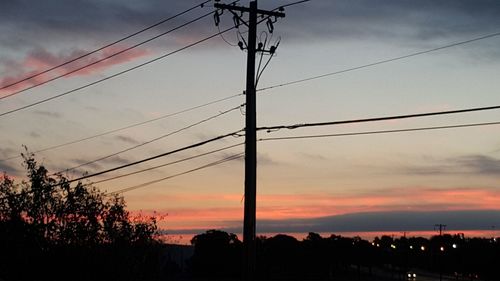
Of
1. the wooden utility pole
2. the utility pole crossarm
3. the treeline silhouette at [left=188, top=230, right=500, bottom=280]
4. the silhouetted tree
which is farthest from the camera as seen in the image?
the treeline silhouette at [left=188, top=230, right=500, bottom=280]

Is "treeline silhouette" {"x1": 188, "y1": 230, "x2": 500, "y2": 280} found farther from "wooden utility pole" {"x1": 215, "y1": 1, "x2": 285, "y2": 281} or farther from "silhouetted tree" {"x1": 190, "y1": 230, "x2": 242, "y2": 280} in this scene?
"wooden utility pole" {"x1": 215, "y1": 1, "x2": 285, "y2": 281}

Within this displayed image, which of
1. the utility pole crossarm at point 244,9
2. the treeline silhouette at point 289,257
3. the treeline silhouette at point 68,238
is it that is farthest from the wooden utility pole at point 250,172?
the treeline silhouette at point 289,257

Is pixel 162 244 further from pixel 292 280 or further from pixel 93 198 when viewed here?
pixel 292 280

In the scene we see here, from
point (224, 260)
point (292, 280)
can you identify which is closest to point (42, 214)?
point (224, 260)

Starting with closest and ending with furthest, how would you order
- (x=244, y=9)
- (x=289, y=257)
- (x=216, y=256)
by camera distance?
(x=244, y=9) → (x=216, y=256) → (x=289, y=257)

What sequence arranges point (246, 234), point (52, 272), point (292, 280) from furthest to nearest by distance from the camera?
point (292, 280)
point (52, 272)
point (246, 234)

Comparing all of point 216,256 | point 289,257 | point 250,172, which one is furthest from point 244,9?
point 289,257

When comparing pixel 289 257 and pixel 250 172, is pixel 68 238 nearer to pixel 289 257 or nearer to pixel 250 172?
Result: pixel 250 172

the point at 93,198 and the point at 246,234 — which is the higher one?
the point at 93,198

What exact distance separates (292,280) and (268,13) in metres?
121

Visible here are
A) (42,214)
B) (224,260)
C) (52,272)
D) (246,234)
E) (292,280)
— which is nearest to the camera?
(246,234)

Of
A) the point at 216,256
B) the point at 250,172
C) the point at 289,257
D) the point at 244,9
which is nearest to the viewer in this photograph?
the point at 250,172

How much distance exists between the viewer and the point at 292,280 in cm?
13900

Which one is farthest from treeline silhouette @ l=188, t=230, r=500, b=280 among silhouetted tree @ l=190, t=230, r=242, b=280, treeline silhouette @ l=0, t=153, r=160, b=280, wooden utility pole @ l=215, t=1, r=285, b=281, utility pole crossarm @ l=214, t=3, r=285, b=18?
wooden utility pole @ l=215, t=1, r=285, b=281
